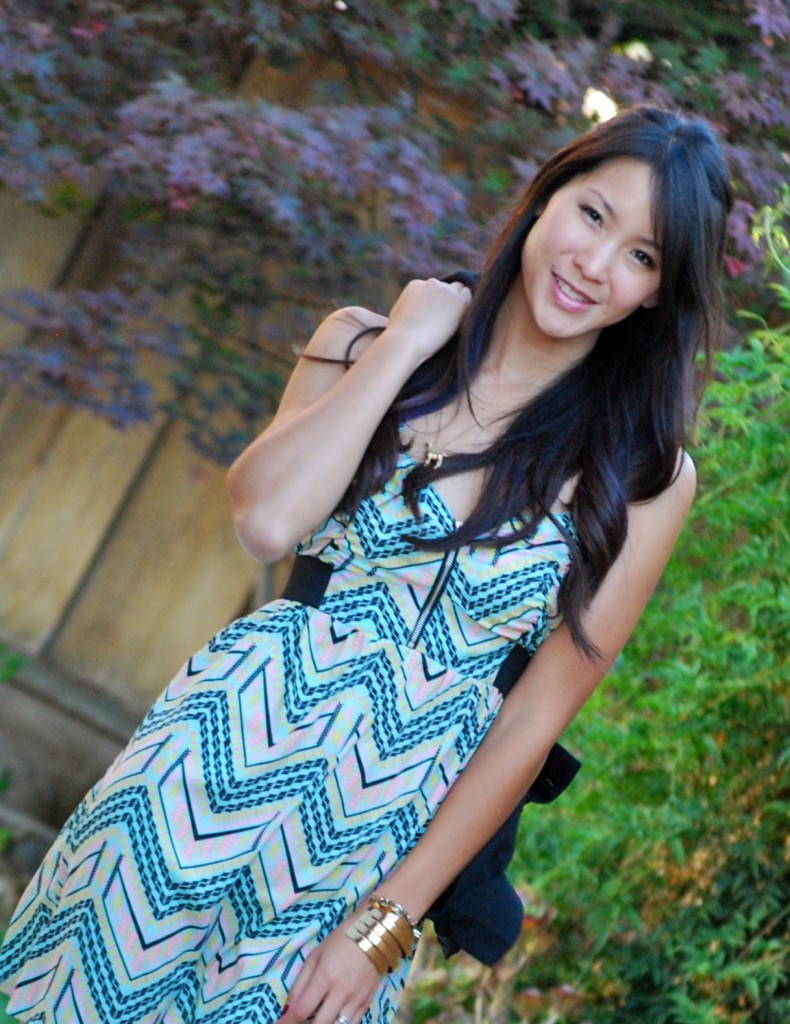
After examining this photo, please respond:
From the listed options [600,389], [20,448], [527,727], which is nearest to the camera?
[527,727]

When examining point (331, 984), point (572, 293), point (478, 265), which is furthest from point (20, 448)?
point (331, 984)

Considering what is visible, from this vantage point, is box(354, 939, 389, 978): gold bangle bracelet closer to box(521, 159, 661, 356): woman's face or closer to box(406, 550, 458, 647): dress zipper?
box(406, 550, 458, 647): dress zipper

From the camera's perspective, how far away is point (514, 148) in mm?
3498

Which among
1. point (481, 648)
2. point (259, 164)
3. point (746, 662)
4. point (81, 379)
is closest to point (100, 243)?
point (81, 379)

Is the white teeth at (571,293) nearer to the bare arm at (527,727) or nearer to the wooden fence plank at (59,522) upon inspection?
the bare arm at (527,727)

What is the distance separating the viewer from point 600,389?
1901 millimetres

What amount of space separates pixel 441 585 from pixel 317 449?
0.75 feet

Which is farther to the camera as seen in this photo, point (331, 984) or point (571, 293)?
point (571, 293)

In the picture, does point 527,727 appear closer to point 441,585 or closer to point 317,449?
point 441,585

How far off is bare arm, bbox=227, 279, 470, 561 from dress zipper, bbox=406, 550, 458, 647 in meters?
0.16

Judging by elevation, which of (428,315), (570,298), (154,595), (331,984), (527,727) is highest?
(570,298)

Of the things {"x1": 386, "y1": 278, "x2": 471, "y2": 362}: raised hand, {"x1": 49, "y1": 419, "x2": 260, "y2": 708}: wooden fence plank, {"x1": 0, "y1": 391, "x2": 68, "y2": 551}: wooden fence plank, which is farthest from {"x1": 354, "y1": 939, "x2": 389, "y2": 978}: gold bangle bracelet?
{"x1": 0, "y1": 391, "x2": 68, "y2": 551}: wooden fence plank

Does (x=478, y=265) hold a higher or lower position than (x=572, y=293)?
lower

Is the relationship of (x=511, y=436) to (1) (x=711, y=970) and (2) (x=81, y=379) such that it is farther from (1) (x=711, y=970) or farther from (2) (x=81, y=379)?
(2) (x=81, y=379)
